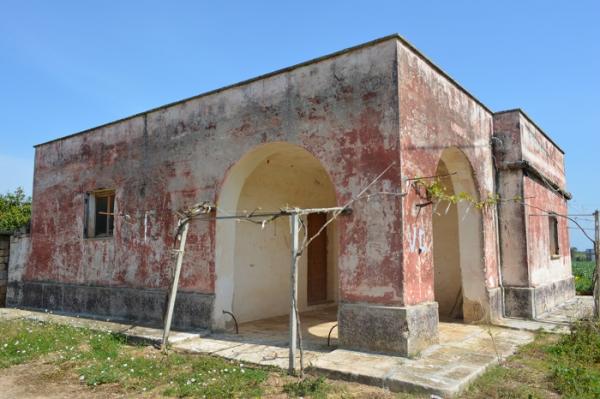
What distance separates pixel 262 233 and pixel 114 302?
11.1 feet

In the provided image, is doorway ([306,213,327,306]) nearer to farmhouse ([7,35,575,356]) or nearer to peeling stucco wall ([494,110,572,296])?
farmhouse ([7,35,575,356])

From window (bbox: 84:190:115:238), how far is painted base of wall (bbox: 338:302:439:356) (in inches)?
255

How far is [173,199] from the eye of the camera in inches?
352

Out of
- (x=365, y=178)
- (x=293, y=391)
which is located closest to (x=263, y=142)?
(x=365, y=178)

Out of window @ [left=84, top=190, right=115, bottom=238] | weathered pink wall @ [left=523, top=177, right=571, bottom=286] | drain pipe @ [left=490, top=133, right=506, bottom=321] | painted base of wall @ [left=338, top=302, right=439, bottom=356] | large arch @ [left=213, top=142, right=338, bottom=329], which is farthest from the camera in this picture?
window @ [left=84, top=190, right=115, bottom=238]

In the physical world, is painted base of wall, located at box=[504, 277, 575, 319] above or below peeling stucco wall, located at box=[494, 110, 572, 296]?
below

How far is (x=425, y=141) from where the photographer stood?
23.1 feet

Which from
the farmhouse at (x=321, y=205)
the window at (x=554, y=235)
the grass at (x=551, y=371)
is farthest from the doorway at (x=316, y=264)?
the window at (x=554, y=235)

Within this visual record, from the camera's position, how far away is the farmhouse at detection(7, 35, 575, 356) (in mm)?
6445

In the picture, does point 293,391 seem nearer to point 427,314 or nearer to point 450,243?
point 427,314

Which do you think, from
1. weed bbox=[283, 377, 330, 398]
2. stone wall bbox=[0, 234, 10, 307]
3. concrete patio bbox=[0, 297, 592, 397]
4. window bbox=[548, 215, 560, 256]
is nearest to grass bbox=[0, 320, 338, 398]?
weed bbox=[283, 377, 330, 398]

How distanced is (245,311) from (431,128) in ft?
16.5

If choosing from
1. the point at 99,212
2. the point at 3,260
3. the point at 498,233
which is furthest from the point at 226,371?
the point at 3,260

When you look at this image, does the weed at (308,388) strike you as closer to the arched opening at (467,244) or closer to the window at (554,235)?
the arched opening at (467,244)
